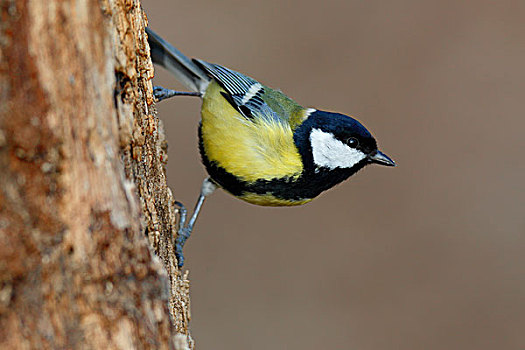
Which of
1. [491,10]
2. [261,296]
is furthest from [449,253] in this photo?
[491,10]

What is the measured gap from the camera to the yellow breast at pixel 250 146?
6.72 ft

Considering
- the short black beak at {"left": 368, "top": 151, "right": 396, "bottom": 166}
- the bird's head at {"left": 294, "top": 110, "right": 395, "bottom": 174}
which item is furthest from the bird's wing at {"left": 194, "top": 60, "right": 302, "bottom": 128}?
the short black beak at {"left": 368, "top": 151, "right": 396, "bottom": 166}

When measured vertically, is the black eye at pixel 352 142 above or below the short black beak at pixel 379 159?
above

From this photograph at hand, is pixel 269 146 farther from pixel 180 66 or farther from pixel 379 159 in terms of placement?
pixel 180 66

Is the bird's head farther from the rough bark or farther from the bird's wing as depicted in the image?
the rough bark

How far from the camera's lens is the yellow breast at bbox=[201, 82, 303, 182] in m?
2.05

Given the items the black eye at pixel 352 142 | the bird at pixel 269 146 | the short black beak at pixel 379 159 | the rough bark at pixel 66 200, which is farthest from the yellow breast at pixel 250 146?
the rough bark at pixel 66 200

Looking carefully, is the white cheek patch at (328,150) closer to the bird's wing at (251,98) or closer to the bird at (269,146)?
the bird at (269,146)

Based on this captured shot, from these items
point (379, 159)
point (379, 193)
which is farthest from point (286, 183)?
point (379, 193)

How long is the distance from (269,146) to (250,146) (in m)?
0.07

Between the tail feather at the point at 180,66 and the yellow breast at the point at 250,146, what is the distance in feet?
0.83

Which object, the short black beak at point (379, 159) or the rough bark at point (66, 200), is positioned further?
the short black beak at point (379, 159)

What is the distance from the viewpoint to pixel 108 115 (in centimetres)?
90

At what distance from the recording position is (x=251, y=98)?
2.24 metres
